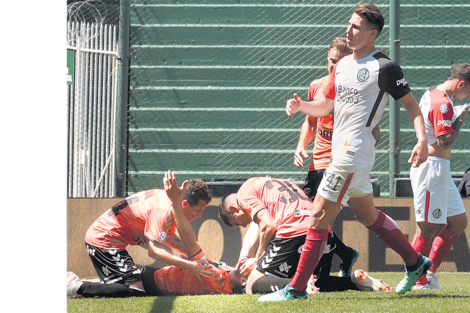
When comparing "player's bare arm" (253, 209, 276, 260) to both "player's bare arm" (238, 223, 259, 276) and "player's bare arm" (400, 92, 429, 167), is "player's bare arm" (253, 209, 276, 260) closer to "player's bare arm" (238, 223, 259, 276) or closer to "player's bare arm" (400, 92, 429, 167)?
"player's bare arm" (238, 223, 259, 276)

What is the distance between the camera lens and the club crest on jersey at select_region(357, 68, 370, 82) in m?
3.36

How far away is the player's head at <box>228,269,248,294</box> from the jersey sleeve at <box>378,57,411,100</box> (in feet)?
5.71

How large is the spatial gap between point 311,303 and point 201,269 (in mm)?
978

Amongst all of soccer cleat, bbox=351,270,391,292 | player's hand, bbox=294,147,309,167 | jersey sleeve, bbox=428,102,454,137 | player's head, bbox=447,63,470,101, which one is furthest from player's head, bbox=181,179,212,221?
player's head, bbox=447,63,470,101

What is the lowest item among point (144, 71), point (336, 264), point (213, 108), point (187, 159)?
point (336, 264)

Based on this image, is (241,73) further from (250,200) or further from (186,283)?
(186,283)

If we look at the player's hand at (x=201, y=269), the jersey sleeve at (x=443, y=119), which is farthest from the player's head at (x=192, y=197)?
the jersey sleeve at (x=443, y=119)

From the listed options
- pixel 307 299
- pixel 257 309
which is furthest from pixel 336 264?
pixel 257 309

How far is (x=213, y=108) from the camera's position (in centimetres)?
738

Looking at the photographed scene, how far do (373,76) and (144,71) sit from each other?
15.3ft

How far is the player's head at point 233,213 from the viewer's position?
4348 millimetres

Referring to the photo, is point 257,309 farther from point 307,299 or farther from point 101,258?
point 101,258

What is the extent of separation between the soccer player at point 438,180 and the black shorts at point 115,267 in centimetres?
209
